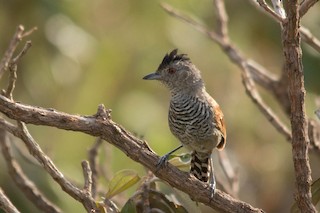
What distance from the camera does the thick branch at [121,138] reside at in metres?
3.68

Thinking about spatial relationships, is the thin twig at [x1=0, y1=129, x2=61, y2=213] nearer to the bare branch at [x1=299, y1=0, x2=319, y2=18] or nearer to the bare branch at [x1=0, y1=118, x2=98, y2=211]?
the bare branch at [x1=0, y1=118, x2=98, y2=211]

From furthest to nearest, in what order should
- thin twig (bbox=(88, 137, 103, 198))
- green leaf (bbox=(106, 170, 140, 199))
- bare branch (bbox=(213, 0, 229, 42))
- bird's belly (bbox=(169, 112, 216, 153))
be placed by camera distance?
bare branch (bbox=(213, 0, 229, 42)) → bird's belly (bbox=(169, 112, 216, 153)) → thin twig (bbox=(88, 137, 103, 198)) → green leaf (bbox=(106, 170, 140, 199))

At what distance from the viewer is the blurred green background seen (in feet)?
22.6

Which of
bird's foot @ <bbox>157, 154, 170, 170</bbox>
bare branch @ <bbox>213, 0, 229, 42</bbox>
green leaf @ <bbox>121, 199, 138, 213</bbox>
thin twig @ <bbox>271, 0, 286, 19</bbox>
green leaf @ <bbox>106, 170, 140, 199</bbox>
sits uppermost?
bare branch @ <bbox>213, 0, 229, 42</bbox>

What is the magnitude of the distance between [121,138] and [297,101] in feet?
2.60

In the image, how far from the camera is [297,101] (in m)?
3.66

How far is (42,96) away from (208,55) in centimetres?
172

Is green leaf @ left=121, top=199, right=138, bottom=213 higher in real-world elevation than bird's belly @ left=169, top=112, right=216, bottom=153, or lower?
lower

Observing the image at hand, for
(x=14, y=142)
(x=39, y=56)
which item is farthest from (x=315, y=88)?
(x=39, y=56)

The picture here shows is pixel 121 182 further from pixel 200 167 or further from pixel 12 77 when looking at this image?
pixel 200 167

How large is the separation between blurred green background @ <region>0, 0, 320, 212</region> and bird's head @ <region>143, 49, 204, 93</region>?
721mm

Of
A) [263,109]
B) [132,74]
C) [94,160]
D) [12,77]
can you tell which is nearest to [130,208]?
[94,160]

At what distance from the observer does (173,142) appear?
6.81 m

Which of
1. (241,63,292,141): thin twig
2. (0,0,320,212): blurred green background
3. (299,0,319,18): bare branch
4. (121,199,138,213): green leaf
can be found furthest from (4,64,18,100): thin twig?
(0,0,320,212): blurred green background
